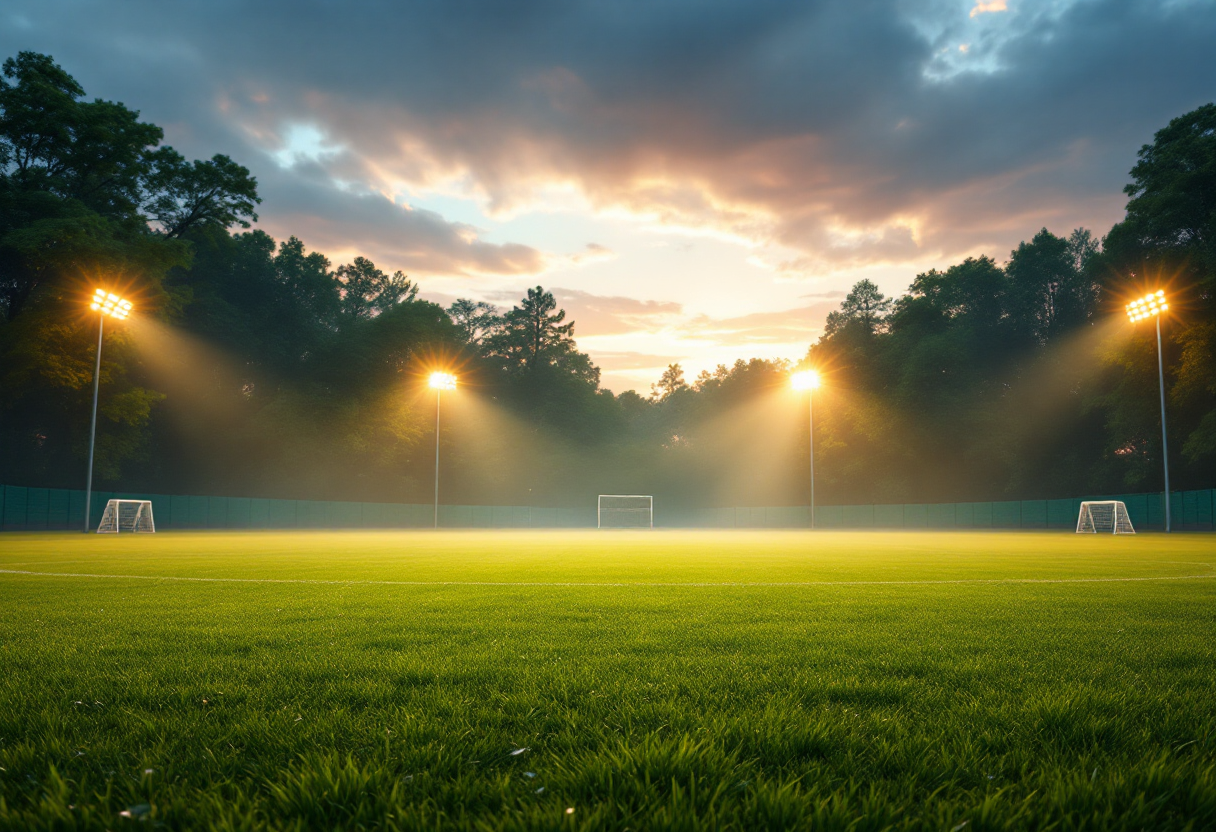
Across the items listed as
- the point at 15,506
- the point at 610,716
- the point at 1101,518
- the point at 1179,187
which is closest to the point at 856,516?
the point at 1101,518

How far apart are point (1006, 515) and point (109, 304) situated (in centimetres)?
5486

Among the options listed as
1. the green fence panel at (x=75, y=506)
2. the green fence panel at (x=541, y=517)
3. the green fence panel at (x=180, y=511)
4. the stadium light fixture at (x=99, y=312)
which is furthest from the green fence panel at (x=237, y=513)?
the green fence panel at (x=541, y=517)

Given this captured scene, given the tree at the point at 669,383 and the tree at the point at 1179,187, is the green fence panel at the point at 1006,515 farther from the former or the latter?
the tree at the point at 669,383

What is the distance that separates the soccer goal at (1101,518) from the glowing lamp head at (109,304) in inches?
1855

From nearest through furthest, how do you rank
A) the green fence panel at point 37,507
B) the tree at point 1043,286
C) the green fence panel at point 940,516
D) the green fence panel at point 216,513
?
the green fence panel at point 37,507
the green fence panel at point 216,513
the green fence panel at point 940,516
the tree at point 1043,286

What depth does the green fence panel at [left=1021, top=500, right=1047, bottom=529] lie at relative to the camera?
46.4m

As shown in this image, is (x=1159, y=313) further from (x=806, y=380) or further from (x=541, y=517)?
(x=541, y=517)

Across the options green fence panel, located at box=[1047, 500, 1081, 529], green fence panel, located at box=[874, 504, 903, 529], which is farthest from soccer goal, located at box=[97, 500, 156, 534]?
green fence panel, located at box=[1047, 500, 1081, 529]

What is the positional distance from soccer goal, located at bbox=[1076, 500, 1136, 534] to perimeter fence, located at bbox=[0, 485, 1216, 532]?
9.89 ft

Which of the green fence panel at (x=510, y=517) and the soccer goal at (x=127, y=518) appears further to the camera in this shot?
the green fence panel at (x=510, y=517)

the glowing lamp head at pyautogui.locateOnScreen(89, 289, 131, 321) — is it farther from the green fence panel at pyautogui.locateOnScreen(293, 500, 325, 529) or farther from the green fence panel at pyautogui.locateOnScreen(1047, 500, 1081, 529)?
the green fence panel at pyautogui.locateOnScreen(1047, 500, 1081, 529)

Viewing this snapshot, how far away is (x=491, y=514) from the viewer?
58.9 metres

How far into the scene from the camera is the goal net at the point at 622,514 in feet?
206

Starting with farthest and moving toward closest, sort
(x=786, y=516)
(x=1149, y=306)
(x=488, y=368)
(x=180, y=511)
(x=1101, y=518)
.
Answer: (x=488, y=368), (x=786, y=516), (x=180, y=511), (x=1101, y=518), (x=1149, y=306)
